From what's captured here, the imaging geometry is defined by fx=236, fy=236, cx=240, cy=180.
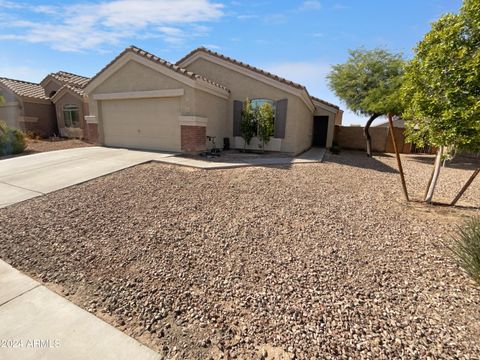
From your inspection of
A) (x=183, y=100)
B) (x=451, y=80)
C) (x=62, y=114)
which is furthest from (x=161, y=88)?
(x=62, y=114)

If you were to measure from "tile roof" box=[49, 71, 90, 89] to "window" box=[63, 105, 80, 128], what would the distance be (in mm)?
1908

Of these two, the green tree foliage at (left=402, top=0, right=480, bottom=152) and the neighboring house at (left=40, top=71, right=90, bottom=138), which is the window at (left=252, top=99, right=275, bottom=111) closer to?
the green tree foliage at (left=402, top=0, right=480, bottom=152)

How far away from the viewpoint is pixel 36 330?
2.26 meters

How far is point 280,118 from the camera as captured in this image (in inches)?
470

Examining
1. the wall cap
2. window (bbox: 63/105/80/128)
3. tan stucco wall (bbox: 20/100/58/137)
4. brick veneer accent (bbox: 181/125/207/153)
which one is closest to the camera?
the wall cap

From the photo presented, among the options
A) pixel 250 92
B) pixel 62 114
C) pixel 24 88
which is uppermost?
pixel 24 88

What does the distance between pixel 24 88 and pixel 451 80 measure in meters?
27.1

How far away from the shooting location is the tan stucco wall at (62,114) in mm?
17917

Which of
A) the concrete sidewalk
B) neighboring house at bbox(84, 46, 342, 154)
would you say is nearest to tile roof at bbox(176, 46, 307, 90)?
neighboring house at bbox(84, 46, 342, 154)

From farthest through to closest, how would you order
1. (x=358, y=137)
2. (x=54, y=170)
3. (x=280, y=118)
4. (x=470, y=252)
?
(x=358, y=137), (x=280, y=118), (x=54, y=170), (x=470, y=252)

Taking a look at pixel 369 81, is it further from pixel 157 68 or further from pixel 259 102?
pixel 157 68

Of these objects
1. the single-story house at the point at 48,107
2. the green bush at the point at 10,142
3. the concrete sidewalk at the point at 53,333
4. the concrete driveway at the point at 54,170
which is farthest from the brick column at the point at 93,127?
the concrete sidewalk at the point at 53,333

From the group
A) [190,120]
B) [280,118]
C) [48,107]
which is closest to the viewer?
[190,120]

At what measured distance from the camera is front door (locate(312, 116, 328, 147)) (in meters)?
19.4
